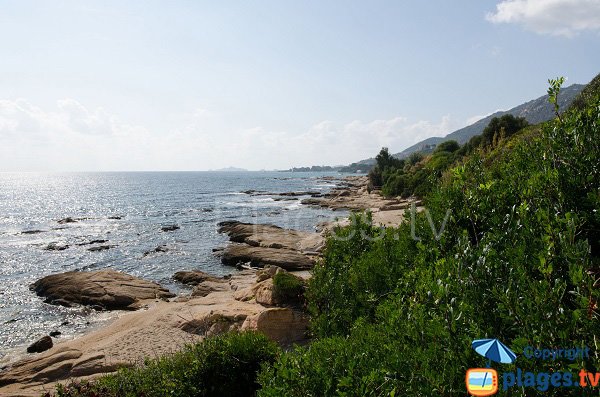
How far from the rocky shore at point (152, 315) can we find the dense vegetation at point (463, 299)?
293 cm

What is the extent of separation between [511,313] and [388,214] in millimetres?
37058

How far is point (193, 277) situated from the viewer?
87.0ft

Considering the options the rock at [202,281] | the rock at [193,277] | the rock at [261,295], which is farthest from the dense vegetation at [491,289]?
the rock at [193,277]

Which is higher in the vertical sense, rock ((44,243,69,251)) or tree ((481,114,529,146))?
tree ((481,114,529,146))

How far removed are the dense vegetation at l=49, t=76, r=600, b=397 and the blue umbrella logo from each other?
0.26 ft

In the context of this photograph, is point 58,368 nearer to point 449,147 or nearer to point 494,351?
point 494,351

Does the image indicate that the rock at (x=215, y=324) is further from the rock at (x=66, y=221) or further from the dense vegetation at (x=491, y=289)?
the rock at (x=66, y=221)

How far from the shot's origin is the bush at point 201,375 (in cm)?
771

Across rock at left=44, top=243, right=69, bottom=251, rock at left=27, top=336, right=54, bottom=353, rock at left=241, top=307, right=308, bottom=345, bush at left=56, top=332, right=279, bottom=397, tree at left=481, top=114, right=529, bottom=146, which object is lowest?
rock at left=27, top=336, right=54, bottom=353

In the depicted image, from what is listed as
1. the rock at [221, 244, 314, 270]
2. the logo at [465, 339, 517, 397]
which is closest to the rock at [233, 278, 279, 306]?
the rock at [221, 244, 314, 270]

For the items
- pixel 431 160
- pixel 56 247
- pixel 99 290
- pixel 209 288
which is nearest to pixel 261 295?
pixel 209 288

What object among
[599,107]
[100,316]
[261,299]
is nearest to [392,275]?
[599,107]

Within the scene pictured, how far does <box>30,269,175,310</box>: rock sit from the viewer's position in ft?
72.2

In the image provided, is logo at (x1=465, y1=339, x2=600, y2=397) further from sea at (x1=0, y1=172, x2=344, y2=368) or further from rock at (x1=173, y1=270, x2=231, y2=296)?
rock at (x1=173, y1=270, x2=231, y2=296)
